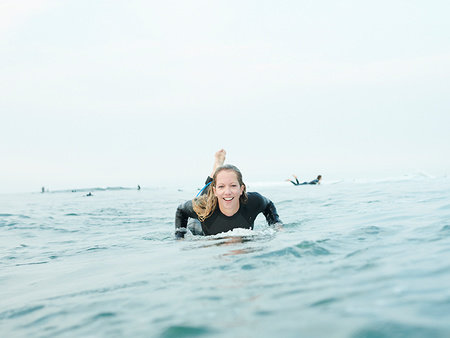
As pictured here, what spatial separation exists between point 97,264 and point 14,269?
121cm

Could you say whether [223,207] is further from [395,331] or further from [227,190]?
[395,331]

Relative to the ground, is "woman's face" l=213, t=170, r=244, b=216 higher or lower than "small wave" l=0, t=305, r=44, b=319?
higher

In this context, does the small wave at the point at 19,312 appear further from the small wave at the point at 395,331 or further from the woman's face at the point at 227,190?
the woman's face at the point at 227,190

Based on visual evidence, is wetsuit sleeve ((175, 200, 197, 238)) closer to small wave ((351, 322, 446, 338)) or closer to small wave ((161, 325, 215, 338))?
small wave ((161, 325, 215, 338))

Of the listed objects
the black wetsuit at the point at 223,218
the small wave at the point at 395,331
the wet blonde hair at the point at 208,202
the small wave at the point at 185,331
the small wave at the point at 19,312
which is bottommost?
the small wave at the point at 19,312

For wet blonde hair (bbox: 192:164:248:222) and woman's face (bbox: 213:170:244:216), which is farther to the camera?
wet blonde hair (bbox: 192:164:248:222)

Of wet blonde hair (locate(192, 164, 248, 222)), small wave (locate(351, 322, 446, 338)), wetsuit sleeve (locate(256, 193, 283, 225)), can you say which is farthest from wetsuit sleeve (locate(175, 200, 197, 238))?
small wave (locate(351, 322, 446, 338))

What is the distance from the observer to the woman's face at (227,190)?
6.56 metres

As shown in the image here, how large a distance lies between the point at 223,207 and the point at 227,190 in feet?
1.51

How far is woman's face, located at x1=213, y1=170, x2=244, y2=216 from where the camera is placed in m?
6.56

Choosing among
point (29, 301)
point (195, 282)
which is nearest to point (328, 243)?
point (195, 282)

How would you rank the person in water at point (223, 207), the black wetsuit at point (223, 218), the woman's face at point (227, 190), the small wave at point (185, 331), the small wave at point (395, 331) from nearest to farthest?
the small wave at point (395, 331) → the small wave at point (185, 331) → the woman's face at point (227, 190) → the person in water at point (223, 207) → the black wetsuit at point (223, 218)

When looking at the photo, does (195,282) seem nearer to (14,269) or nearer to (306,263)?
(306,263)

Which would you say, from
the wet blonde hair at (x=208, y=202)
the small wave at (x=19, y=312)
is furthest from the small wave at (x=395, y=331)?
the wet blonde hair at (x=208, y=202)
